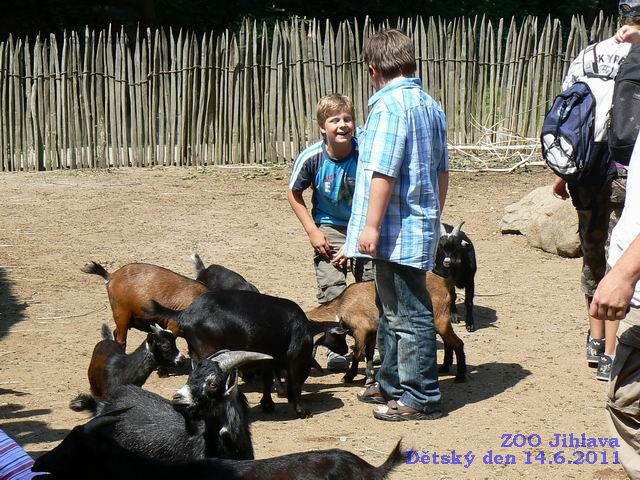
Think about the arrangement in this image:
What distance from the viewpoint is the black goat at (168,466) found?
13.6 ft

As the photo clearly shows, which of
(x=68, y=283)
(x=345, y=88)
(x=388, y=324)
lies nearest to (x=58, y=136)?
(x=345, y=88)

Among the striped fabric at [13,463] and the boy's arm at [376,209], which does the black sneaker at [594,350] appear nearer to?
the boy's arm at [376,209]

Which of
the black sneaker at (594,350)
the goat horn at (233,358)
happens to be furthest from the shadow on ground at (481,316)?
the goat horn at (233,358)

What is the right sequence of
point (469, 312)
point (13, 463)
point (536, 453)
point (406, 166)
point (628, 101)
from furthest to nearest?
1. point (469, 312)
2. point (406, 166)
3. point (536, 453)
4. point (628, 101)
5. point (13, 463)

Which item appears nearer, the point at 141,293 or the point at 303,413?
the point at 303,413

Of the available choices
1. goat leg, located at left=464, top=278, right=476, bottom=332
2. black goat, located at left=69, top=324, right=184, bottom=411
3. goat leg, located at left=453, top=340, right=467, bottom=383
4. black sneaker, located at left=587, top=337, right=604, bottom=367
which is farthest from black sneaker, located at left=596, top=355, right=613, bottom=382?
black goat, located at left=69, top=324, right=184, bottom=411

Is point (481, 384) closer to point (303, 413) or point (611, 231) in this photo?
point (303, 413)

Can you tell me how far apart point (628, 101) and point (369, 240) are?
5.60ft

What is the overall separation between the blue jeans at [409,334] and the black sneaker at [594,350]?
1.34m

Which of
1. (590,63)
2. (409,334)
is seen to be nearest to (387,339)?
(409,334)

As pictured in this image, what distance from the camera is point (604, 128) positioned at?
586cm

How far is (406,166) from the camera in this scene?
5.80 metres

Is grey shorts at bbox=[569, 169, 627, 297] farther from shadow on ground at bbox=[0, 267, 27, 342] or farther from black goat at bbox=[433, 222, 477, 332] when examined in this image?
shadow on ground at bbox=[0, 267, 27, 342]

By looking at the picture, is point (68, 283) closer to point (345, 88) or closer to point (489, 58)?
point (345, 88)
